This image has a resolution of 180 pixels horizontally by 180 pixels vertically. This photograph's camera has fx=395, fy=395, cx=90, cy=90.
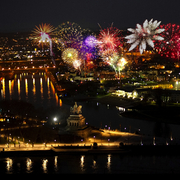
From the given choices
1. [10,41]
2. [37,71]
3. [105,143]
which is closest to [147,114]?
[105,143]

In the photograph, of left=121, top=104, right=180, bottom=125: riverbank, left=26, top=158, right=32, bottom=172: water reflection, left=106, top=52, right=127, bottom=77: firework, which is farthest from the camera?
left=106, top=52, right=127, bottom=77: firework

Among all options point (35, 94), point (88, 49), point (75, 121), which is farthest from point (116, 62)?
point (75, 121)

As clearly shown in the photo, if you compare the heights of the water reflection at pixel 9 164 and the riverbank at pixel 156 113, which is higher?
the riverbank at pixel 156 113

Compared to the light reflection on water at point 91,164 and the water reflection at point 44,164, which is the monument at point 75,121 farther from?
the water reflection at point 44,164

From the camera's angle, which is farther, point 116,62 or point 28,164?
point 116,62

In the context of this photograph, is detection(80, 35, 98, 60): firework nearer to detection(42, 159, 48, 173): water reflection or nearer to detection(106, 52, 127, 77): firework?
detection(106, 52, 127, 77): firework

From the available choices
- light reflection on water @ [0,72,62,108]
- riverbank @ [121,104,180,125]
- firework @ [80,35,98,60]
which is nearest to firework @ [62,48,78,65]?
firework @ [80,35,98,60]

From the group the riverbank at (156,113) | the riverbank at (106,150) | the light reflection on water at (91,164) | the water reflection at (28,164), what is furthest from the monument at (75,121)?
the riverbank at (156,113)

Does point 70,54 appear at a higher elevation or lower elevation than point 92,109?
higher

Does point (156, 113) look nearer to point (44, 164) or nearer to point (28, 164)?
point (44, 164)

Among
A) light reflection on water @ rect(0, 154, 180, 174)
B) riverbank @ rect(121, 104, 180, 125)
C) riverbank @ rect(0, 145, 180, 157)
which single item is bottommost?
light reflection on water @ rect(0, 154, 180, 174)

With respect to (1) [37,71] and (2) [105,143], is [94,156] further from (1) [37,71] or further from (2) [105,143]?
(1) [37,71]
